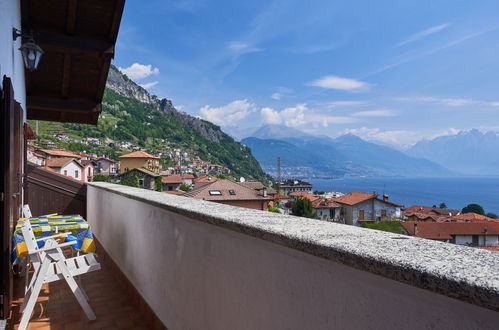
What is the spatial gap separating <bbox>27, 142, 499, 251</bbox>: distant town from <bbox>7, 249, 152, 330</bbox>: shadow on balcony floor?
659 centimetres

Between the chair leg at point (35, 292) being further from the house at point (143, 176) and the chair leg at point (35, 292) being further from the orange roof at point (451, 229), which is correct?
the house at point (143, 176)

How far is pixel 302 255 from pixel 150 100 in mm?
137331

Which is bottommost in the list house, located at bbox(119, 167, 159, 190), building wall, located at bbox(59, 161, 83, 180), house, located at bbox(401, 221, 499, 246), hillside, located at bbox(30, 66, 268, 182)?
house, located at bbox(401, 221, 499, 246)

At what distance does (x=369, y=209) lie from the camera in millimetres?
50594

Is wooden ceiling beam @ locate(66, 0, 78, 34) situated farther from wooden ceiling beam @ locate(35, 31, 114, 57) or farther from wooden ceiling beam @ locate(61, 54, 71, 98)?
wooden ceiling beam @ locate(61, 54, 71, 98)

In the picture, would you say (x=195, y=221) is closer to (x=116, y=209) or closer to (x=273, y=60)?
(x=116, y=209)

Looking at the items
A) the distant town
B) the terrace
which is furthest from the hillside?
the terrace

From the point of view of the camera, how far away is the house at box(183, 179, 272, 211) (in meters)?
35.3

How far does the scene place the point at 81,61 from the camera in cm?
544

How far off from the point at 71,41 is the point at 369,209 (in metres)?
50.9

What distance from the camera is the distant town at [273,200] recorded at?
34.2 metres

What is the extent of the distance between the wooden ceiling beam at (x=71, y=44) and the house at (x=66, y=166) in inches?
1559

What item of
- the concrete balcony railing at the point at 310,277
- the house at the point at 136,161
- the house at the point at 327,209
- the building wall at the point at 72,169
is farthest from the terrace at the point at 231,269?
the house at the point at 136,161

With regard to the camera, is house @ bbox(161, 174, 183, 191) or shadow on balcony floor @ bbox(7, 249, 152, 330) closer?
shadow on balcony floor @ bbox(7, 249, 152, 330)
